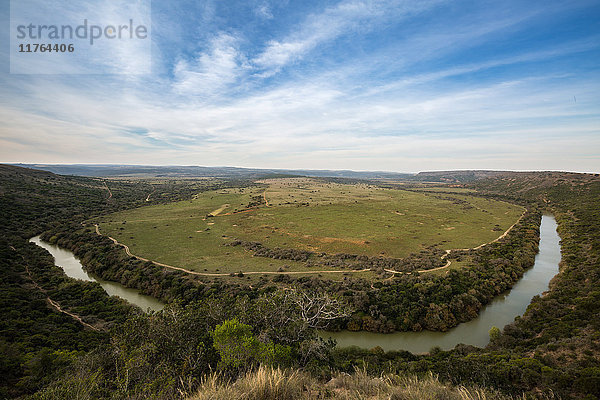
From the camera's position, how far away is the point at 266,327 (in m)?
14.3

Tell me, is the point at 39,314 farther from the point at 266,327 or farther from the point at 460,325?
the point at 460,325

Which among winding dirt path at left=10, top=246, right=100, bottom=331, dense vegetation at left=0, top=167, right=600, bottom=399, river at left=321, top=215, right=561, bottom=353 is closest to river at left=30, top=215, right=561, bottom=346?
river at left=321, top=215, right=561, bottom=353

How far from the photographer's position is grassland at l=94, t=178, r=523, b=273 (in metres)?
48.2

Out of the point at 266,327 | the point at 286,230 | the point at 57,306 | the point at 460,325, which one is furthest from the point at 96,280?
the point at 460,325

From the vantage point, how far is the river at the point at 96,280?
3338 centimetres

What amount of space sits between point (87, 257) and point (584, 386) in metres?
63.4

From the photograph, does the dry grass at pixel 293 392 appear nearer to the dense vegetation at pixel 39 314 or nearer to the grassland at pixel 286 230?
the dense vegetation at pixel 39 314

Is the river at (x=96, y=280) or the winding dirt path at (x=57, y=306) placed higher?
the winding dirt path at (x=57, y=306)

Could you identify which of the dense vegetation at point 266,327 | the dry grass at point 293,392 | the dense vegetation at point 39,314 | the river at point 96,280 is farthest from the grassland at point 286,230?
the dry grass at point 293,392

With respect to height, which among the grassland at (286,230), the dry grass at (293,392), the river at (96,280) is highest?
the dry grass at (293,392)

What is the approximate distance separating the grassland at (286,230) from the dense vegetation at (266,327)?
19.1 ft

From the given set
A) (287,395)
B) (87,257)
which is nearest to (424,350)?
(287,395)

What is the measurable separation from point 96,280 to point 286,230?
3925 cm

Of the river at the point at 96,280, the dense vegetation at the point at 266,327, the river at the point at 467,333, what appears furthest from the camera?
the river at the point at 96,280
